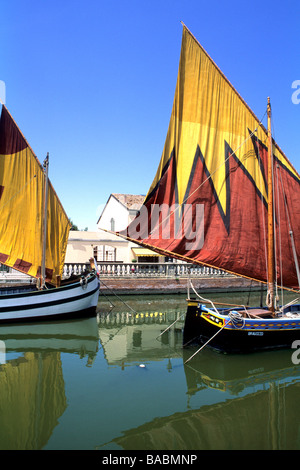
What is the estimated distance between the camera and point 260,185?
1084 centimetres

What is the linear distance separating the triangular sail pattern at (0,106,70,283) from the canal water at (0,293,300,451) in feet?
13.0

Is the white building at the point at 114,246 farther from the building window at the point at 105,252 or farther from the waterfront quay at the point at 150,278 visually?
the waterfront quay at the point at 150,278

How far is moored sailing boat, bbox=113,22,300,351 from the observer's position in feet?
34.1

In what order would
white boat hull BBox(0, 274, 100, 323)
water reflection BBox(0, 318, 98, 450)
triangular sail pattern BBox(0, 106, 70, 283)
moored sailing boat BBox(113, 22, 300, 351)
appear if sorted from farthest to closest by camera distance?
1. triangular sail pattern BBox(0, 106, 70, 283)
2. white boat hull BBox(0, 274, 100, 323)
3. moored sailing boat BBox(113, 22, 300, 351)
4. water reflection BBox(0, 318, 98, 450)

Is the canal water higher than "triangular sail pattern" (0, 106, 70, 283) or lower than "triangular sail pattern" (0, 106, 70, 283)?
lower

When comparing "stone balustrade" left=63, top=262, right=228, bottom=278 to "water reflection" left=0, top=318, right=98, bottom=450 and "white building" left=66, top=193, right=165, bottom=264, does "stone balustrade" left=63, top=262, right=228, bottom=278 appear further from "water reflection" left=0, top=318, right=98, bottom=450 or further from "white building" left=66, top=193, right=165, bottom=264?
"water reflection" left=0, top=318, right=98, bottom=450

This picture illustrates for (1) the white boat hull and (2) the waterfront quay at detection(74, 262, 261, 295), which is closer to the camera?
(1) the white boat hull

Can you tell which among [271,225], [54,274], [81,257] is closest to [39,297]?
[54,274]

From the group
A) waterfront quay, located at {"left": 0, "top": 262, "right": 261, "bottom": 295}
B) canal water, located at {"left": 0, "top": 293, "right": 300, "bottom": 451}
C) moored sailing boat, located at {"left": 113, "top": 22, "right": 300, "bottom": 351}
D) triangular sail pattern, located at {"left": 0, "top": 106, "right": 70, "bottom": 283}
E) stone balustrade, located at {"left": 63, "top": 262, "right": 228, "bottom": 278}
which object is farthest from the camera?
stone balustrade, located at {"left": 63, "top": 262, "right": 228, "bottom": 278}

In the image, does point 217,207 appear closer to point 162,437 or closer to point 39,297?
point 162,437

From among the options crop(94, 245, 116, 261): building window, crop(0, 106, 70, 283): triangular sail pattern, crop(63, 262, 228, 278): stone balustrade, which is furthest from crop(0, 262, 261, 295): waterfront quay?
crop(94, 245, 116, 261): building window

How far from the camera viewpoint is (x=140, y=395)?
250 inches

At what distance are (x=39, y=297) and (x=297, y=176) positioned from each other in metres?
10.9

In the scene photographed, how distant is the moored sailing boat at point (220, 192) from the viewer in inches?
409
